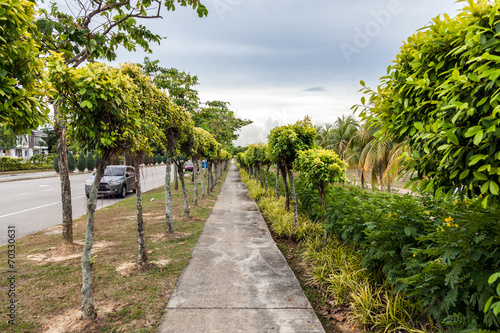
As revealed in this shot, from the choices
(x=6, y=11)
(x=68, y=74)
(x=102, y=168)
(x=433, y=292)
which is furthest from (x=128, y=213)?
(x=433, y=292)

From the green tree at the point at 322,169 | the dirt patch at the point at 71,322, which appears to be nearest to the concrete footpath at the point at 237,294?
the dirt patch at the point at 71,322

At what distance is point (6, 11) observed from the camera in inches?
70.8

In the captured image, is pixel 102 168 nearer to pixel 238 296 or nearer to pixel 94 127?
pixel 94 127

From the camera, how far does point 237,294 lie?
3.97m

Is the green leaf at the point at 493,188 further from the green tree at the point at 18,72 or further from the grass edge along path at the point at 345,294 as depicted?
the green tree at the point at 18,72

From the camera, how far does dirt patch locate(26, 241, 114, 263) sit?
5.38 m

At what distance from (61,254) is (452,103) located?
23.6 ft

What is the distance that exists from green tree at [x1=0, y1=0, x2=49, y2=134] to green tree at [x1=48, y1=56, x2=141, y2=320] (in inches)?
27.5

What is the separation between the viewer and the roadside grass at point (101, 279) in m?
→ 3.32

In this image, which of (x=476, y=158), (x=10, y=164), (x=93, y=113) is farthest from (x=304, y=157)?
(x=10, y=164)

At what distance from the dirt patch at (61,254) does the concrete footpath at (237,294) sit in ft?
8.52

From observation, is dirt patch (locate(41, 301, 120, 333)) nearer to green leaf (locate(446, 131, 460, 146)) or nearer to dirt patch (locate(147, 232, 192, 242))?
dirt patch (locate(147, 232, 192, 242))

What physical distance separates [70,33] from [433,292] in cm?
613

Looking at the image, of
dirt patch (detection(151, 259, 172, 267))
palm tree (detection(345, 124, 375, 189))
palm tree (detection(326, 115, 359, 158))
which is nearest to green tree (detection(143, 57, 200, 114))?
dirt patch (detection(151, 259, 172, 267))
